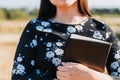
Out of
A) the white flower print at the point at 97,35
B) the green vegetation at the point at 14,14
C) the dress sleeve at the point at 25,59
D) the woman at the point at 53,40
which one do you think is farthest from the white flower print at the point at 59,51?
the green vegetation at the point at 14,14

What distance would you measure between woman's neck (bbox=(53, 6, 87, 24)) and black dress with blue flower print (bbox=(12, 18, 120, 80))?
0.05m

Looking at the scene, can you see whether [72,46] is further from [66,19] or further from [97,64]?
[66,19]

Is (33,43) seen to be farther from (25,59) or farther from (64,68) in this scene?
(64,68)

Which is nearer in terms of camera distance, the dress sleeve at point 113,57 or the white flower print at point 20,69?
the white flower print at point 20,69

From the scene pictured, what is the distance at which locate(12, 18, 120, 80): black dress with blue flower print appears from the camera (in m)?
3.21

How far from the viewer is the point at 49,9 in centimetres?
344

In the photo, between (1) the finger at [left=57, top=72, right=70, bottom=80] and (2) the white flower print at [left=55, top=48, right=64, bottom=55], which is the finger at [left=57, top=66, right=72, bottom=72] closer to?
(1) the finger at [left=57, top=72, right=70, bottom=80]

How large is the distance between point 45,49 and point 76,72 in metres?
0.34

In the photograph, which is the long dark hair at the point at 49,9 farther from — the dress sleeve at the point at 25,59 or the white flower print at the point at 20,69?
the white flower print at the point at 20,69

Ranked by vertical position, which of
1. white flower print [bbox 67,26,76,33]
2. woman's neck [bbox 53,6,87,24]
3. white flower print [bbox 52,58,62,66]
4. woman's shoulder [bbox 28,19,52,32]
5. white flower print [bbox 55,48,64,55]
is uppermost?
woman's neck [bbox 53,6,87,24]

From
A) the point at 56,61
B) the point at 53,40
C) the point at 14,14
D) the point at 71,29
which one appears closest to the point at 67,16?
the point at 71,29

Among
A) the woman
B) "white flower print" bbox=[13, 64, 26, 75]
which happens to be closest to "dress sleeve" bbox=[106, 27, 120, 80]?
the woman

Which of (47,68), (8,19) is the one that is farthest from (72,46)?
(8,19)

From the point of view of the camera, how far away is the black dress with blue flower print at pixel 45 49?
10.5ft
